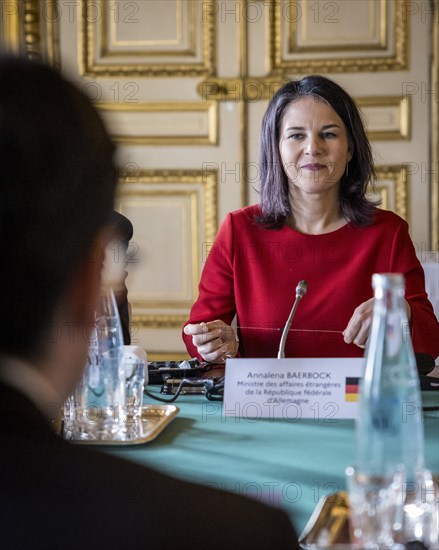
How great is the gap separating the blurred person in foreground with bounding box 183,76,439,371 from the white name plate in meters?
0.70

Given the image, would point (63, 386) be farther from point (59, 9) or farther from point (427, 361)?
point (59, 9)

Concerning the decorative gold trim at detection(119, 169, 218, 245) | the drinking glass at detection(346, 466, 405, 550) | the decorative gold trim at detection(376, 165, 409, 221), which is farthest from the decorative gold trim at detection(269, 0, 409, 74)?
the drinking glass at detection(346, 466, 405, 550)

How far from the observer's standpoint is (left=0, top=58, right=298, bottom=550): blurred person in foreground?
0.46 m

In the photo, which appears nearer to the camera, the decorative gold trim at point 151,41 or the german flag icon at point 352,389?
the german flag icon at point 352,389

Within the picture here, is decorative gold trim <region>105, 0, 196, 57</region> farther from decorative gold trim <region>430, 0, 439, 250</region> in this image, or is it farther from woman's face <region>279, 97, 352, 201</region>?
woman's face <region>279, 97, 352, 201</region>

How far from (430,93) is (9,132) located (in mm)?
3640

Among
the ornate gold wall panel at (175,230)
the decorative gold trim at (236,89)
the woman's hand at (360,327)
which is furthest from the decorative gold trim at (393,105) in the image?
the woman's hand at (360,327)

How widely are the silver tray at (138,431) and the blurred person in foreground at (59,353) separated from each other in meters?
0.64

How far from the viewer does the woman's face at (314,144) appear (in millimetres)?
2188

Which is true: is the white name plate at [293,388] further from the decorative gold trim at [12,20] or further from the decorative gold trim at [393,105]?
the decorative gold trim at [12,20]

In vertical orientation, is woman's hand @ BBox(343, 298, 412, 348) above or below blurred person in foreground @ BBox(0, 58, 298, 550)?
below

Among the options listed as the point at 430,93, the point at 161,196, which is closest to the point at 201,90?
the point at 161,196

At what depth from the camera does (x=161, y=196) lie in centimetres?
411

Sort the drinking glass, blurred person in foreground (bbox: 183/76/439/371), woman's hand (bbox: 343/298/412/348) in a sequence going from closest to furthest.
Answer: the drinking glass, woman's hand (bbox: 343/298/412/348), blurred person in foreground (bbox: 183/76/439/371)
